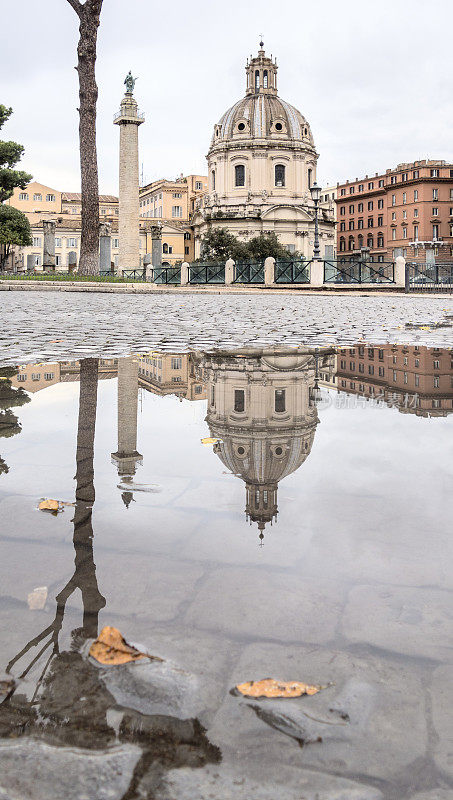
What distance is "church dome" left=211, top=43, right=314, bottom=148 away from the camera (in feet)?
236

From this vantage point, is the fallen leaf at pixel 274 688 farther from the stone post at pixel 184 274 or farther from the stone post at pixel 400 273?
the stone post at pixel 184 274

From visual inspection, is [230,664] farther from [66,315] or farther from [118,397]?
[66,315]

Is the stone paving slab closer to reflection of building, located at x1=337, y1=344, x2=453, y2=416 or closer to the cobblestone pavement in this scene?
reflection of building, located at x1=337, y1=344, x2=453, y2=416

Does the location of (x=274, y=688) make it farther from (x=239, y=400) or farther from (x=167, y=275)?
(x=167, y=275)

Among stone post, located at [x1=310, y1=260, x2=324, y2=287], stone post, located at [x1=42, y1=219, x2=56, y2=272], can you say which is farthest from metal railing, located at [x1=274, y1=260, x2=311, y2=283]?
stone post, located at [x1=42, y1=219, x2=56, y2=272]

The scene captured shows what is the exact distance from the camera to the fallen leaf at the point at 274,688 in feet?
4.33

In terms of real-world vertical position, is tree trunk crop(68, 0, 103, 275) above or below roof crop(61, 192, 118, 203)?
below

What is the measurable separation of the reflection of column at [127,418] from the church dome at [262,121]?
231 ft

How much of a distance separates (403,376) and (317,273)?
30933 mm

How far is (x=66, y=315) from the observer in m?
12.6

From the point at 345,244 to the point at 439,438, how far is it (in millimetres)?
110797

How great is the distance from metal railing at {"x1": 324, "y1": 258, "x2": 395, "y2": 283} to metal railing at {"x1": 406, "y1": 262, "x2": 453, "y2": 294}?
4.36ft

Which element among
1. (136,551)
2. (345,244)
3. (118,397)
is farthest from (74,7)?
(345,244)

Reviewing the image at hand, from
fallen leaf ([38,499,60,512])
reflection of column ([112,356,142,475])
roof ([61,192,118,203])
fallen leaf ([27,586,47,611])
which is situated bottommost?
fallen leaf ([27,586,47,611])
